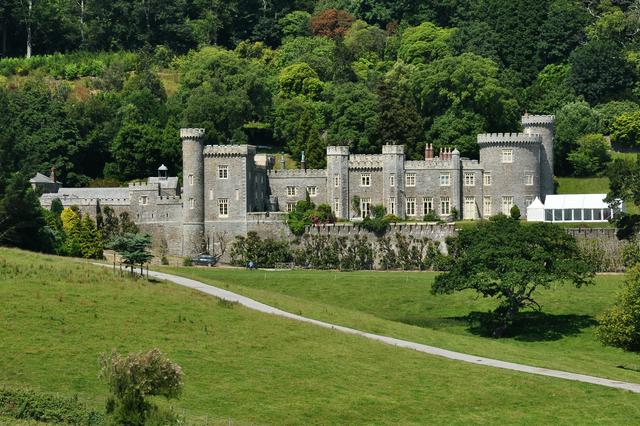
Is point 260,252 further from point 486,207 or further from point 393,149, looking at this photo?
point 486,207

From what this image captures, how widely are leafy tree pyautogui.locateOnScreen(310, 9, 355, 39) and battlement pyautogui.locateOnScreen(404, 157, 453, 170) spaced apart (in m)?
52.6

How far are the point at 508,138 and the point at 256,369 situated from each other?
51678 millimetres

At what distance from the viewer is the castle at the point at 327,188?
105500mm

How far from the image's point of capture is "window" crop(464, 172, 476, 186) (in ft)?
357

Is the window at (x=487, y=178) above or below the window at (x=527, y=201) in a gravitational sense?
above

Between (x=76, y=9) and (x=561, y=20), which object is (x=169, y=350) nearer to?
(x=561, y=20)

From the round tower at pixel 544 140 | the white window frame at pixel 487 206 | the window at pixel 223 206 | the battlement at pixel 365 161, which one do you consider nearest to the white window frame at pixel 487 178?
the white window frame at pixel 487 206

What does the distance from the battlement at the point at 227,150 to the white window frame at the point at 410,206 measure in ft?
37.8

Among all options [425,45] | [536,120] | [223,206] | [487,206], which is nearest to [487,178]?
[487,206]

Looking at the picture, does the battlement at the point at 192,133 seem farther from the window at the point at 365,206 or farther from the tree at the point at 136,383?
the tree at the point at 136,383

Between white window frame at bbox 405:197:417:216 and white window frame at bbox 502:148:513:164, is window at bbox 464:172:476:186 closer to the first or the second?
white window frame at bbox 502:148:513:164

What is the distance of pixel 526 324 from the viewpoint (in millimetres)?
82125

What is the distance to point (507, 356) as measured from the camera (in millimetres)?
69125

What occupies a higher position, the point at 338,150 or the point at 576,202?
the point at 338,150
